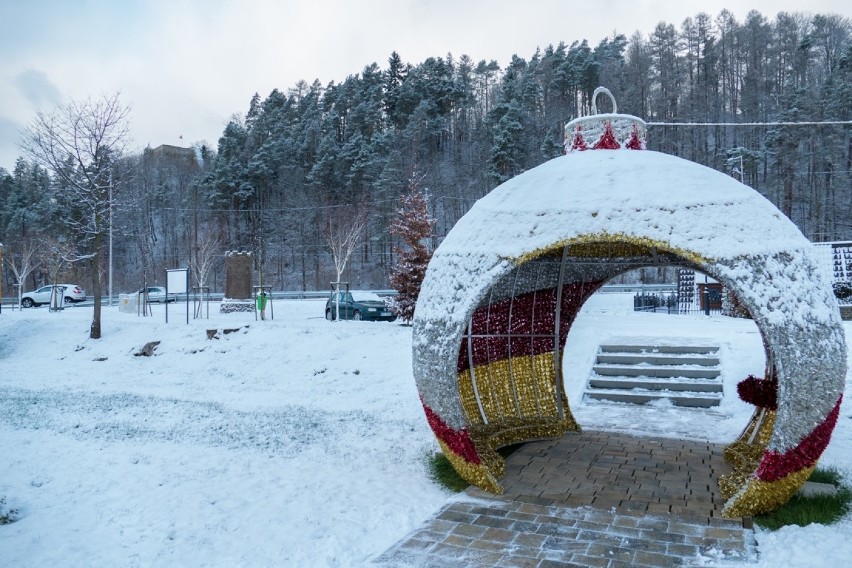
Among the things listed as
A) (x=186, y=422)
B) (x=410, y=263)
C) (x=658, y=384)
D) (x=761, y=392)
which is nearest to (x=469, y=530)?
(x=761, y=392)

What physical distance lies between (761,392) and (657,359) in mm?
4727

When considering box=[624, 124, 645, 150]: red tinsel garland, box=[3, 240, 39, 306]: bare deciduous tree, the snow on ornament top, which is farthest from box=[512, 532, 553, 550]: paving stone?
box=[3, 240, 39, 306]: bare deciduous tree

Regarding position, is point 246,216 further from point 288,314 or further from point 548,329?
point 548,329

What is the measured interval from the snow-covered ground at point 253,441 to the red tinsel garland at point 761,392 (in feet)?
3.45

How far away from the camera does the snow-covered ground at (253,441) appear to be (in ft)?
15.6

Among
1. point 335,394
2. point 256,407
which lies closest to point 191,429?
point 256,407

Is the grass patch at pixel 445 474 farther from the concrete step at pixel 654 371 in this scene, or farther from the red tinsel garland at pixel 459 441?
the concrete step at pixel 654 371

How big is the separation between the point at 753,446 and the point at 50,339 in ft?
64.0

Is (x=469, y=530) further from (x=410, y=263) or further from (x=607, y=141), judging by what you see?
(x=410, y=263)

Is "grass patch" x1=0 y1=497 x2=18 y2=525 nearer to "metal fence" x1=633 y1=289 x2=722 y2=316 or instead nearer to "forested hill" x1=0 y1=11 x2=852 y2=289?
"metal fence" x1=633 y1=289 x2=722 y2=316

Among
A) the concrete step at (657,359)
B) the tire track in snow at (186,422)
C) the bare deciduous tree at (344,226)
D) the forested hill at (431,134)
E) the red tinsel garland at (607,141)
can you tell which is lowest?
the tire track in snow at (186,422)

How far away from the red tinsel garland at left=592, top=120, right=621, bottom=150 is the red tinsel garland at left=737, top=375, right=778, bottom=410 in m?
2.84

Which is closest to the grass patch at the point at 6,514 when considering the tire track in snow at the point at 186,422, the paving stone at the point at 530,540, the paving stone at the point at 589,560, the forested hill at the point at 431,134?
the tire track in snow at the point at 186,422

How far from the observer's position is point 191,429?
29.1 feet
